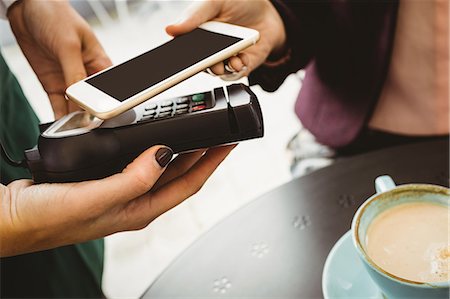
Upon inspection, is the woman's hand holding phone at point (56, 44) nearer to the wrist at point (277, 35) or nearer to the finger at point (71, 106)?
the finger at point (71, 106)

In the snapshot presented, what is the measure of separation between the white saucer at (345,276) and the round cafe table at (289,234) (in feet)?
0.07

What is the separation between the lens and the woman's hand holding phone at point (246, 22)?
0.61m

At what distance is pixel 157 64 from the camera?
20.7 inches

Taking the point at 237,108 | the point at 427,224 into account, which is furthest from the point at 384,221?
the point at 237,108

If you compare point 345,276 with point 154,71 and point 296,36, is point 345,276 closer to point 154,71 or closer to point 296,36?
point 154,71

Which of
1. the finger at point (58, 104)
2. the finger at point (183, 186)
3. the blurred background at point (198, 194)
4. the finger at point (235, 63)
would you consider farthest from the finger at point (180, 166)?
the blurred background at point (198, 194)

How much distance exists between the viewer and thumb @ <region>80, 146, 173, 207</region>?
1.48ft

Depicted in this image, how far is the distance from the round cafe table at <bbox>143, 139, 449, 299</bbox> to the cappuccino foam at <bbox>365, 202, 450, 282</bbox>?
9cm

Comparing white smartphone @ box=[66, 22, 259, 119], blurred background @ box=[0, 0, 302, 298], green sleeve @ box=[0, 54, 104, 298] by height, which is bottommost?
blurred background @ box=[0, 0, 302, 298]

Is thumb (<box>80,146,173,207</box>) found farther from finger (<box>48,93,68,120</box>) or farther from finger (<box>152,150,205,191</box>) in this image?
finger (<box>48,93,68,120</box>)

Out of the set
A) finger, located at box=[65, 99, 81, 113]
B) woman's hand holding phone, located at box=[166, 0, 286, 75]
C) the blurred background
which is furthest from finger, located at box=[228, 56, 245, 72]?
the blurred background

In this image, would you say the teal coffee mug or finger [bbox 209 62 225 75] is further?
finger [bbox 209 62 225 75]

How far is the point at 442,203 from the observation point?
0.45 meters

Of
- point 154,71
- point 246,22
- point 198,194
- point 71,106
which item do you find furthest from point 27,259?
point 198,194
